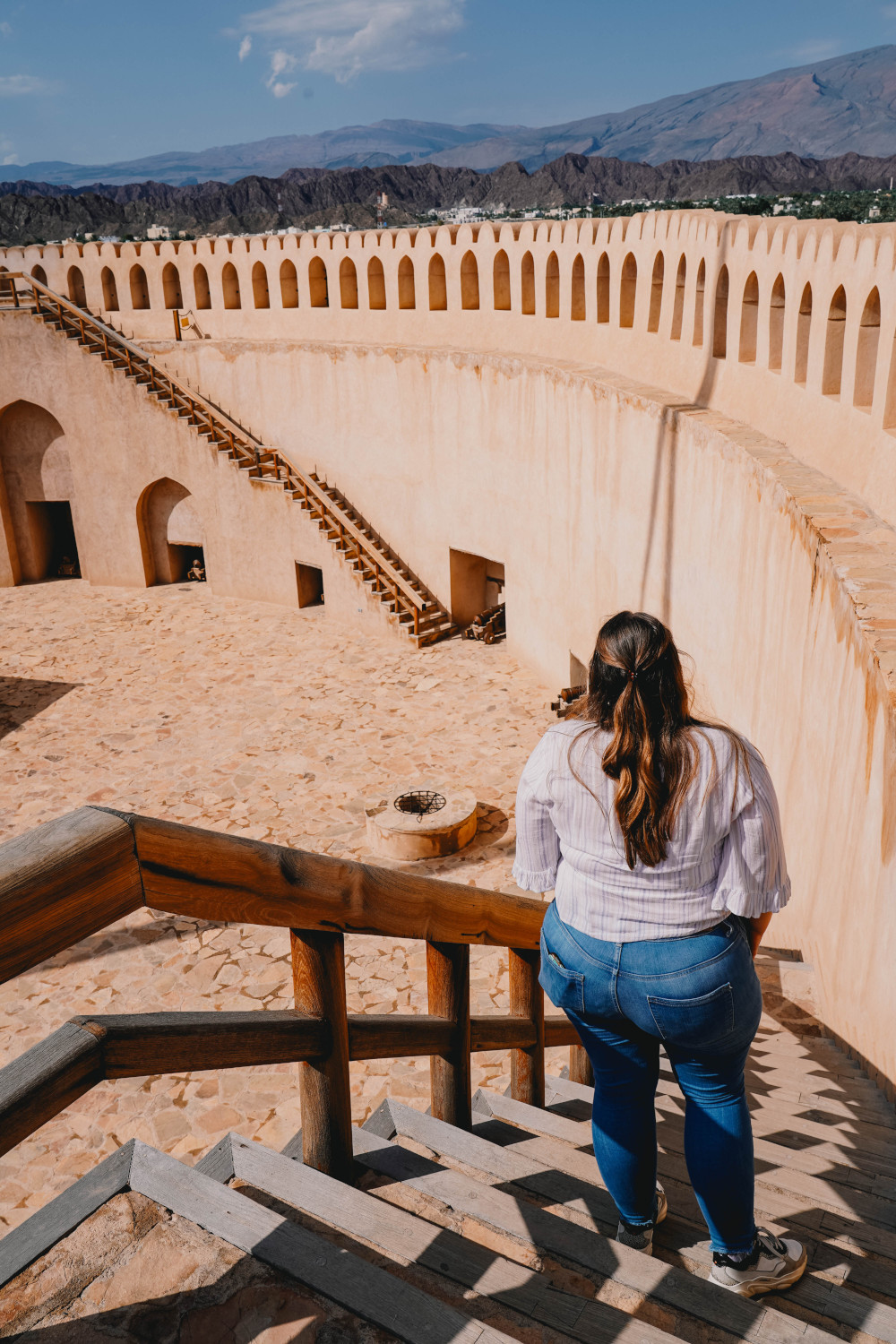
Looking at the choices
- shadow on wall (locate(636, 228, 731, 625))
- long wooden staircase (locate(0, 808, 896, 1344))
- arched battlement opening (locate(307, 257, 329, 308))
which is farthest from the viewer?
arched battlement opening (locate(307, 257, 329, 308))

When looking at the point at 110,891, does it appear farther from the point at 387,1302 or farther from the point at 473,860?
the point at 473,860

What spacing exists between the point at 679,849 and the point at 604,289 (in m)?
11.3

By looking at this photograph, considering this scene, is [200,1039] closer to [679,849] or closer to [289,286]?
[679,849]

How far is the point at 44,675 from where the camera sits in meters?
15.2

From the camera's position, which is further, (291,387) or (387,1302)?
(291,387)

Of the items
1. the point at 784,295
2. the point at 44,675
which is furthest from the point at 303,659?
the point at 784,295

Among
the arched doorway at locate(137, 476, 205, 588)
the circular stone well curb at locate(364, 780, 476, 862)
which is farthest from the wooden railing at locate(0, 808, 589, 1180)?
the arched doorway at locate(137, 476, 205, 588)

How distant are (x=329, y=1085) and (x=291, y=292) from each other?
17.7m

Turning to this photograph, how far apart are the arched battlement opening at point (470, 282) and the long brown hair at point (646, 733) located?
13.9 meters

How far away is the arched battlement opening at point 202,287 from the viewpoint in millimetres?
19016

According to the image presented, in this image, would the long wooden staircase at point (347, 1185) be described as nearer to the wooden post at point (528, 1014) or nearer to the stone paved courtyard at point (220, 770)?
the wooden post at point (528, 1014)

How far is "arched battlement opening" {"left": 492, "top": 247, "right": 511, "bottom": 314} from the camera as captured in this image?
1430cm

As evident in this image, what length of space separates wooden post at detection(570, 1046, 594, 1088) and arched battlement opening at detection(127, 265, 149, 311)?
18991mm

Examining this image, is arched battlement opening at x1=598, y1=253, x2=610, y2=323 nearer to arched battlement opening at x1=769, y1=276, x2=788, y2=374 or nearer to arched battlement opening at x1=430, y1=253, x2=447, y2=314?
arched battlement opening at x1=430, y1=253, x2=447, y2=314
